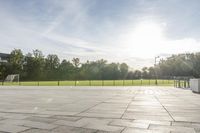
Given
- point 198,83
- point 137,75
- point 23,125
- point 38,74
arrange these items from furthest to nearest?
point 137,75, point 38,74, point 198,83, point 23,125

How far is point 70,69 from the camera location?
253 feet

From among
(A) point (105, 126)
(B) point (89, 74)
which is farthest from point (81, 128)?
(B) point (89, 74)

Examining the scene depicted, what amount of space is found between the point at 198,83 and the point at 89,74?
55.3 m

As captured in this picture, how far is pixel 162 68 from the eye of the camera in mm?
86188

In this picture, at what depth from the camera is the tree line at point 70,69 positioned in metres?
70.1

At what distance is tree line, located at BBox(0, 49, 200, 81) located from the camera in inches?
2758

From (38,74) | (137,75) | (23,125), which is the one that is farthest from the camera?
(137,75)

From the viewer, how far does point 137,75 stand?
7662 cm

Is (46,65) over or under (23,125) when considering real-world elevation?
over

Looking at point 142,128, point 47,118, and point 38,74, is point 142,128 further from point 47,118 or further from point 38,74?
point 38,74

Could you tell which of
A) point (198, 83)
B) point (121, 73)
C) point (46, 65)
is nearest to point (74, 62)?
point (46, 65)

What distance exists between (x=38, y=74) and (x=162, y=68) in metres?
40.9

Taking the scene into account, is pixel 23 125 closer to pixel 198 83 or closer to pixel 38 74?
pixel 198 83

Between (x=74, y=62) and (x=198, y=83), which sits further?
(x=74, y=62)
